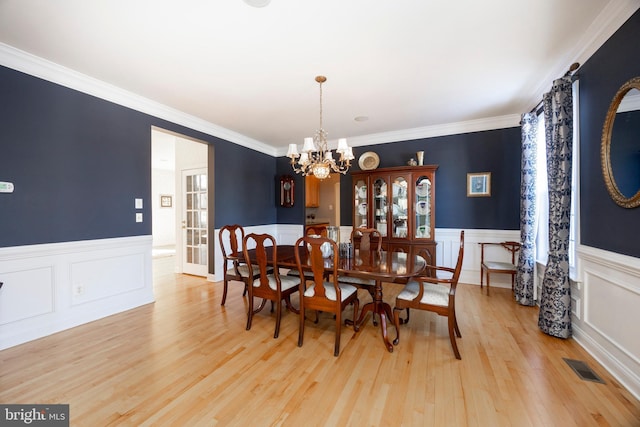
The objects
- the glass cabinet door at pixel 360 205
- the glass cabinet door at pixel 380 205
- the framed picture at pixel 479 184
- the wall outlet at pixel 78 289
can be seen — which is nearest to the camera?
the wall outlet at pixel 78 289

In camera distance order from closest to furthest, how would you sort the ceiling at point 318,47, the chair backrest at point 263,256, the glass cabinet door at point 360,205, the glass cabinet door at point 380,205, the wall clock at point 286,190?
1. the ceiling at point 318,47
2. the chair backrest at point 263,256
3. the glass cabinet door at point 380,205
4. the glass cabinet door at point 360,205
5. the wall clock at point 286,190

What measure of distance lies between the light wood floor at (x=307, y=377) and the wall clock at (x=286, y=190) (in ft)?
10.3

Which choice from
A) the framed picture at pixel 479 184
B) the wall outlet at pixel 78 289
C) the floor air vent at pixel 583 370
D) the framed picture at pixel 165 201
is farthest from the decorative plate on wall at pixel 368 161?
the framed picture at pixel 165 201

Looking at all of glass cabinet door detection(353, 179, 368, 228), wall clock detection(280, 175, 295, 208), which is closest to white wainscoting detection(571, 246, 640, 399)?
glass cabinet door detection(353, 179, 368, 228)

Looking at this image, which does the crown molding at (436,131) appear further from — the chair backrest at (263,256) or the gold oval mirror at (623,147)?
the chair backrest at (263,256)

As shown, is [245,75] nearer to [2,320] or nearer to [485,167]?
[2,320]

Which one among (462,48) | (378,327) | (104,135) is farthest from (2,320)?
(462,48)

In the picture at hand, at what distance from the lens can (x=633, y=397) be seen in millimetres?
1655

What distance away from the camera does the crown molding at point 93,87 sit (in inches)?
92.0

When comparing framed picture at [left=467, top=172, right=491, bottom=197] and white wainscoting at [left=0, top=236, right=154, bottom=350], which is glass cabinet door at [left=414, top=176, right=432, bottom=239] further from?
white wainscoting at [left=0, top=236, right=154, bottom=350]

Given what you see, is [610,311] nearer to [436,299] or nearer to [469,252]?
[436,299]

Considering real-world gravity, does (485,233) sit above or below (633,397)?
above

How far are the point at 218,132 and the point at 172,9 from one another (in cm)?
264

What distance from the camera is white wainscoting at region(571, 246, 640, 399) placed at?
1.71 metres
